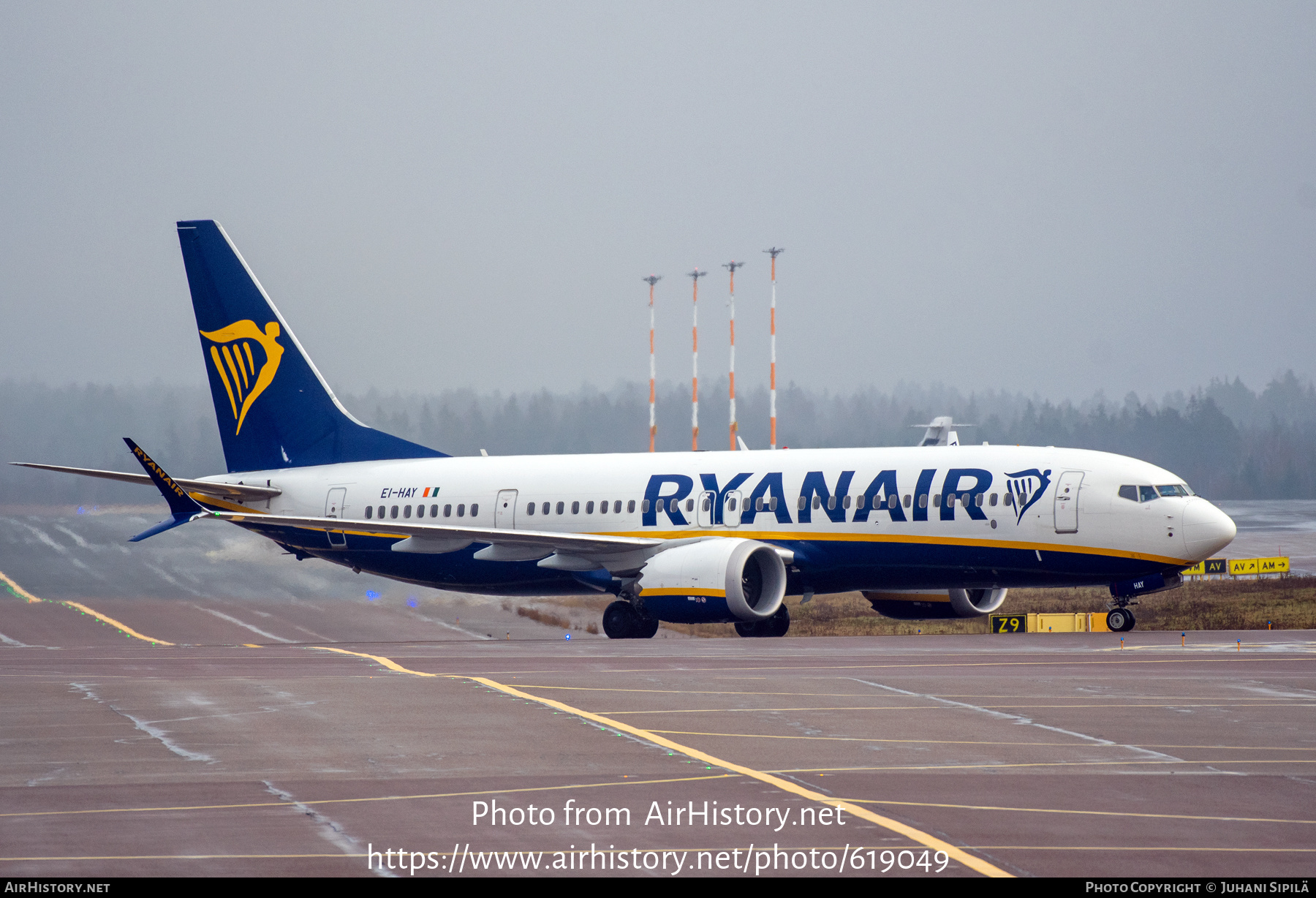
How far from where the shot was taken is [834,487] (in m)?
34.3

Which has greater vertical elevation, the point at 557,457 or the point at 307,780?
the point at 557,457

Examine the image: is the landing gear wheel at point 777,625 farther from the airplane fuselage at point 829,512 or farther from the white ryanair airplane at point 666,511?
the airplane fuselage at point 829,512

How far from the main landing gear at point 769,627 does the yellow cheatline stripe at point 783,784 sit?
1657 cm

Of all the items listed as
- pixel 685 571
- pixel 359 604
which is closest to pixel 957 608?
pixel 685 571

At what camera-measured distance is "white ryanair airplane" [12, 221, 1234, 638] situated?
3197 cm

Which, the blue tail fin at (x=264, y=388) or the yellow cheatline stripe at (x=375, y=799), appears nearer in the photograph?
the yellow cheatline stripe at (x=375, y=799)

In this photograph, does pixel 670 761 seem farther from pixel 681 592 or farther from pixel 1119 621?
pixel 1119 621

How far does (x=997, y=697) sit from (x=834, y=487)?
1617cm

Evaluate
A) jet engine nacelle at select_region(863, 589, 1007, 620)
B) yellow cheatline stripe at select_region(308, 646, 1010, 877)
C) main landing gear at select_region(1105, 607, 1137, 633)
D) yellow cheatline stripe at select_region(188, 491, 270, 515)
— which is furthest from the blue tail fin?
yellow cheatline stripe at select_region(308, 646, 1010, 877)

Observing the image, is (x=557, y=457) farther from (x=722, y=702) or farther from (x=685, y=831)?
(x=685, y=831)

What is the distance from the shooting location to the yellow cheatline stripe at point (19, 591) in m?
65.8

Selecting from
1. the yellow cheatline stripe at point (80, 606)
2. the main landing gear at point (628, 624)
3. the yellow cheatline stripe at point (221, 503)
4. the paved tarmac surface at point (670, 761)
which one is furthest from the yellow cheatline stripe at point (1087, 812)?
the yellow cheatline stripe at point (80, 606)

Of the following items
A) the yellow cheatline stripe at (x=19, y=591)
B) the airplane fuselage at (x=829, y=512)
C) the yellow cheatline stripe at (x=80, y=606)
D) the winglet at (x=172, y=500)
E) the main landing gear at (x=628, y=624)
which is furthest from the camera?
the yellow cheatline stripe at (x=19, y=591)

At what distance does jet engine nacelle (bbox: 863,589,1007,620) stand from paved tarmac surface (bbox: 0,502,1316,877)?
10.0 m
